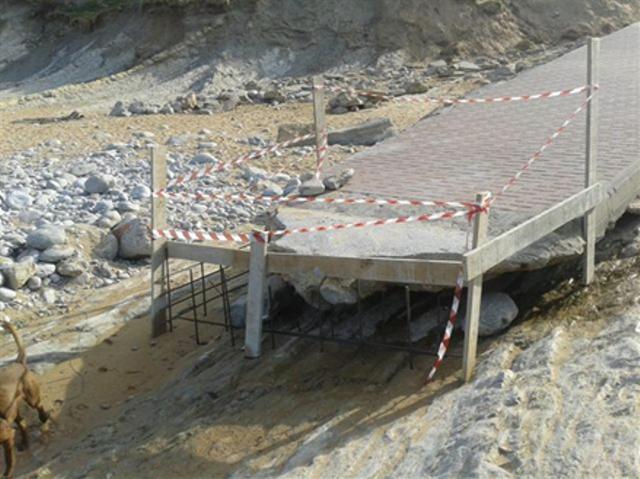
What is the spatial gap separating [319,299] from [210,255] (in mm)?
924

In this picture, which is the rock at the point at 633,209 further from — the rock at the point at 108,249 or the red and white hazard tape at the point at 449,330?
the rock at the point at 108,249

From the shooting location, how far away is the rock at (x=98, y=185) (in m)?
11.3

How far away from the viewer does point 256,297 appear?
20.8 ft

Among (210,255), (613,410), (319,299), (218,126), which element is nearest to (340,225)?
(319,299)

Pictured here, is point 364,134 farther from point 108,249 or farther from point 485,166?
point 485,166

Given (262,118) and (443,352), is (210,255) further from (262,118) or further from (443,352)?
(262,118)

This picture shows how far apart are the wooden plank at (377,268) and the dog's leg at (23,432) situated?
2.14 meters

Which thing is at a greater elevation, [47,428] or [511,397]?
[511,397]

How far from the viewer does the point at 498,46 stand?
2359 cm

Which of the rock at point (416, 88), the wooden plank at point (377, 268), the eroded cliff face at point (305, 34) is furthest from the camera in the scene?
the eroded cliff face at point (305, 34)

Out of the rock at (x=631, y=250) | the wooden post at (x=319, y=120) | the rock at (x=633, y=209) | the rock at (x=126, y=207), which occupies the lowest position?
the rock at (x=126, y=207)

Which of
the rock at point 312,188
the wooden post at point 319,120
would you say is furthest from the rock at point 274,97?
the rock at point 312,188

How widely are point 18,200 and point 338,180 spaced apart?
15.4ft

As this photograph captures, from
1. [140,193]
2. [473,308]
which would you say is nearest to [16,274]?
[140,193]
